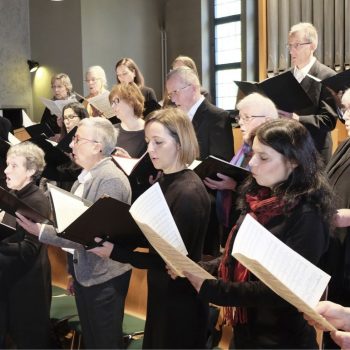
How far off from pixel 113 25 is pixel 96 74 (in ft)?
15.4

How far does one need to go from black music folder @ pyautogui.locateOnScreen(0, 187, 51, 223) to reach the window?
6.08 m

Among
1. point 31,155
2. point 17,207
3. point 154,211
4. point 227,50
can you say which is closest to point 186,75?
point 31,155

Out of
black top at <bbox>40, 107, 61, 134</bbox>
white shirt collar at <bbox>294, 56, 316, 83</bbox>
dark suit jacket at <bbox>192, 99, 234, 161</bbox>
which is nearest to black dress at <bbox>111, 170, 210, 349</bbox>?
dark suit jacket at <bbox>192, 99, 234, 161</bbox>

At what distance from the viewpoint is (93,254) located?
→ 262cm

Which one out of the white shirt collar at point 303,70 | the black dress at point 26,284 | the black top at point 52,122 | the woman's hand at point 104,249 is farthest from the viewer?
the black top at point 52,122

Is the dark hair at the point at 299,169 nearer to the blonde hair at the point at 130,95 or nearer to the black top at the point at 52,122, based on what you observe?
the blonde hair at the point at 130,95

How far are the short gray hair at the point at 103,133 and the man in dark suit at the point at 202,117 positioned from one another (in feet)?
2.22

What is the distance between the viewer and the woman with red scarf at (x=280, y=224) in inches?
67.4

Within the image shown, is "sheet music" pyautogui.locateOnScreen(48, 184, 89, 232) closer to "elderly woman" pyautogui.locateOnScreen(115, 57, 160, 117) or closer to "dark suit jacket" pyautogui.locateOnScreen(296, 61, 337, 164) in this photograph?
"dark suit jacket" pyautogui.locateOnScreen(296, 61, 337, 164)

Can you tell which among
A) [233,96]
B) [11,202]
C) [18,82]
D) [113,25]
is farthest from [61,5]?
[11,202]

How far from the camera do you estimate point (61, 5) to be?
9586 millimetres

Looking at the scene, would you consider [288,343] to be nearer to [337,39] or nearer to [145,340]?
[145,340]

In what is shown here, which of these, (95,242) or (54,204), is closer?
(95,242)

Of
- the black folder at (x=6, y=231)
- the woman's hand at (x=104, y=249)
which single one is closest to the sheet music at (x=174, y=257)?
the woman's hand at (x=104, y=249)
